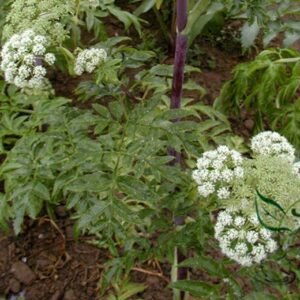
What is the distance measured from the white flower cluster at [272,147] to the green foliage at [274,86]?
80cm

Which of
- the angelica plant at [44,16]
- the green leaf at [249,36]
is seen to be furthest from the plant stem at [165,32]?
the angelica plant at [44,16]

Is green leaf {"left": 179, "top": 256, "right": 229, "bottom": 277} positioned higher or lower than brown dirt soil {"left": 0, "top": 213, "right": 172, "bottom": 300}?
higher

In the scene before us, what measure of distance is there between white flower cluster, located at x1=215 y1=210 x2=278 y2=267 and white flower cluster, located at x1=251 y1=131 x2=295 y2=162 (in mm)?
203

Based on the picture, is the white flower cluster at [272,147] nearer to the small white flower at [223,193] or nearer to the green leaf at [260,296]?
the small white flower at [223,193]

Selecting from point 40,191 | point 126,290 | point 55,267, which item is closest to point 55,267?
point 55,267

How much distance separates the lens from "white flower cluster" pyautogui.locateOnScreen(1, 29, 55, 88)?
1547 millimetres

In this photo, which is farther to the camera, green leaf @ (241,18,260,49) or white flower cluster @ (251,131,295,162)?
green leaf @ (241,18,260,49)

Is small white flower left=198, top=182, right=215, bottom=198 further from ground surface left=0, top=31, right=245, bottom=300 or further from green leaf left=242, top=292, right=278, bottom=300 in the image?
ground surface left=0, top=31, right=245, bottom=300

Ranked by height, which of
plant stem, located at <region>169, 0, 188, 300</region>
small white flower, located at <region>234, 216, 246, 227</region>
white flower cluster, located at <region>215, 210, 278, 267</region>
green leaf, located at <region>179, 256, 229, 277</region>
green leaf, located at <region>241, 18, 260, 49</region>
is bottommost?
green leaf, located at <region>241, 18, 260, 49</region>

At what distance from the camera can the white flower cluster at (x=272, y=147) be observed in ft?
4.90

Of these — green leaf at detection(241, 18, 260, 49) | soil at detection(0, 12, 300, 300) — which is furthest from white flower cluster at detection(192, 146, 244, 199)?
green leaf at detection(241, 18, 260, 49)

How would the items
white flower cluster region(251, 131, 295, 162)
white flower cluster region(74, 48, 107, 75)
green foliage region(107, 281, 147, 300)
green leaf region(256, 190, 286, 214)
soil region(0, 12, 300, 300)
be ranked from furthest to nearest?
soil region(0, 12, 300, 300)
green foliage region(107, 281, 147, 300)
white flower cluster region(74, 48, 107, 75)
white flower cluster region(251, 131, 295, 162)
green leaf region(256, 190, 286, 214)

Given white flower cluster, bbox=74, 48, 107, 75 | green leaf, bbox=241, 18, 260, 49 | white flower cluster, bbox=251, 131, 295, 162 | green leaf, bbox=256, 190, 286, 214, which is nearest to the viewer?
green leaf, bbox=256, 190, 286, 214

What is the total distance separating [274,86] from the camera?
234 cm
